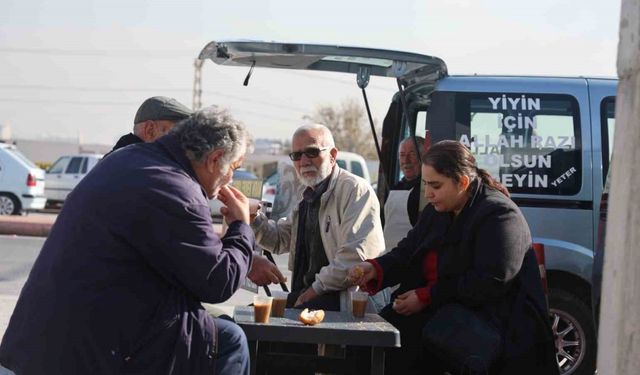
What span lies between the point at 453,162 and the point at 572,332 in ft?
9.11

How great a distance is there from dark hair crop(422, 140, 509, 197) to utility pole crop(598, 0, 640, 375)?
122 centimetres

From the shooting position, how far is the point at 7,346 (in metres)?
3.13

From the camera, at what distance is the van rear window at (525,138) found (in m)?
6.30

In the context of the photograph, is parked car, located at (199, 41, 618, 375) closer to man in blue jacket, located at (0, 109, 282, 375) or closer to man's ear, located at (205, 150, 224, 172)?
man's ear, located at (205, 150, 224, 172)

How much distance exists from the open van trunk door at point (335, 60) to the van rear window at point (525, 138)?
34 cm

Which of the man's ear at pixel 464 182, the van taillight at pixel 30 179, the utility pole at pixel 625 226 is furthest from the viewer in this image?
the van taillight at pixel 30 179

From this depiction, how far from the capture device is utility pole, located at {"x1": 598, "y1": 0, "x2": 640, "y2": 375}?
2756 millimetres

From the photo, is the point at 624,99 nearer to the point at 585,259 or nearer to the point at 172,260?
the point at 172,260

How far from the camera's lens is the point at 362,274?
4.42m

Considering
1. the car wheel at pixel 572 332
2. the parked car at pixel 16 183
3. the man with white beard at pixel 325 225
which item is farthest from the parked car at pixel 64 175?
the man with white beard at pixel 325 225

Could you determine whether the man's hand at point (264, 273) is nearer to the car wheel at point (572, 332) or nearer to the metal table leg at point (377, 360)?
the metal table leg at point (377, 360)

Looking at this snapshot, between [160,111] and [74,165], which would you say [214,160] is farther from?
[74,165]

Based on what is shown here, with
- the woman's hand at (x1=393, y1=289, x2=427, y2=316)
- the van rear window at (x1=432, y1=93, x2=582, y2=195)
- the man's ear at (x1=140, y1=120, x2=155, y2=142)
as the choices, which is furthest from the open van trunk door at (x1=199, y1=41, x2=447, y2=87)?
the woman's hand at (x1=393, y1=289, x2=427, y2=316)

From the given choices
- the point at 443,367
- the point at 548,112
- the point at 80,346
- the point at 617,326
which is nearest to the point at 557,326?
the point at 548,112
